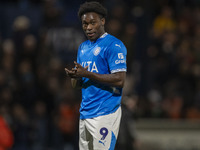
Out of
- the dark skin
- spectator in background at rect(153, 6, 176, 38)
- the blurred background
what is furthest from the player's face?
spectator in background at rect(153, 6, 176, 38)

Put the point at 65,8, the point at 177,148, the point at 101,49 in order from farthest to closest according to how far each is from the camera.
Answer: the point at 65,8 → the point at 177,148 → the point at 101,49

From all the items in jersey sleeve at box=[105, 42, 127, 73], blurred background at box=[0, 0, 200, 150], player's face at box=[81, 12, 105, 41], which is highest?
player's face at box=[81, 12, 105, 41]

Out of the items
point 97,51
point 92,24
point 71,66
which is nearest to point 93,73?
point 97,51

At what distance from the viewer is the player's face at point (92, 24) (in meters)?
4.18

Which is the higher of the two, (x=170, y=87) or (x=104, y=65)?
(x=104, y=65)

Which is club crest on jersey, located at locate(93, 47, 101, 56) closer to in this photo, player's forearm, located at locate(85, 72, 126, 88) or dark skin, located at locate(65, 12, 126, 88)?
dark skin, located at locate(65, 12, 126, 88)

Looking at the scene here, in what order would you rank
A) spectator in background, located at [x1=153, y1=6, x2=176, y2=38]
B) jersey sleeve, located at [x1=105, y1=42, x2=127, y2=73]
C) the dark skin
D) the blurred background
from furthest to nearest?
spectator in background, located at [x1=153, y1=6, x2=176, y2=38], the blurred background, jersey sleeve, located at [x1=105, y1=42, x2=127, y2=73], the dark skin

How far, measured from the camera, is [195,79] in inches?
420

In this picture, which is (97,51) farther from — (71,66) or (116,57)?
(71,66)

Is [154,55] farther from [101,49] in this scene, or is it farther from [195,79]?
[101,49]

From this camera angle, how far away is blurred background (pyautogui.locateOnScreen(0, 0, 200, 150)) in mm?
9727

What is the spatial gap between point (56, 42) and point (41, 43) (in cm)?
56

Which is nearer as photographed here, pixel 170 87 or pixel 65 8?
pixel 170 87

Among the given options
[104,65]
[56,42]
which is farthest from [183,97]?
[104,65]
